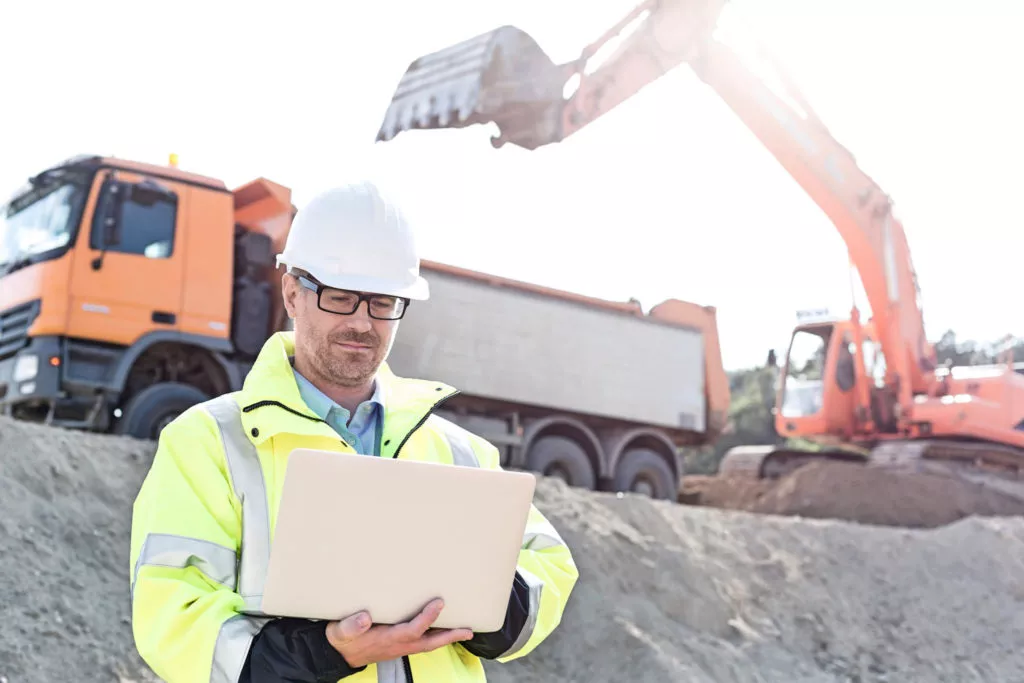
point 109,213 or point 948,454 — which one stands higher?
point 109,213

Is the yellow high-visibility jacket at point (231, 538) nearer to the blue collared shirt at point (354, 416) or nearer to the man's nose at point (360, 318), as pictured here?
the blue collared shirt at point (354, 416)

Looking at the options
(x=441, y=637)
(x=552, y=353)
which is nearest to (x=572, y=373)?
(x=552, y=353)

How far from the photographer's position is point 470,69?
9680 millimetres

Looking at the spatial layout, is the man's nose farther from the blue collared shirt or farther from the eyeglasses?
the blue collared shirt

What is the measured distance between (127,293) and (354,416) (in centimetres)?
720

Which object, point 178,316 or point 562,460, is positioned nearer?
point 178,316

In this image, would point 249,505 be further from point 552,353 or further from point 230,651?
point 552,353

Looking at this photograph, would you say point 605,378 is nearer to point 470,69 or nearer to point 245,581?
point 470,69

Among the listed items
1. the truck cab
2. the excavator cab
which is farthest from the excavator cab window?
the truck cab

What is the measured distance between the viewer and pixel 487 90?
9664 millimetres

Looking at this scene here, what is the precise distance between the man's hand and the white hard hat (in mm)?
660

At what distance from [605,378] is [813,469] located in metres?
4.27

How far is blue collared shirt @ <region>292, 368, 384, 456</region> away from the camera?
211 cm

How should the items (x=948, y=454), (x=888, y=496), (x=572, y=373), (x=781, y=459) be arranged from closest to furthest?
(x=572, y=373) < (x=888, y=496) < (x=948, y=454) < (x=781, y=459)
